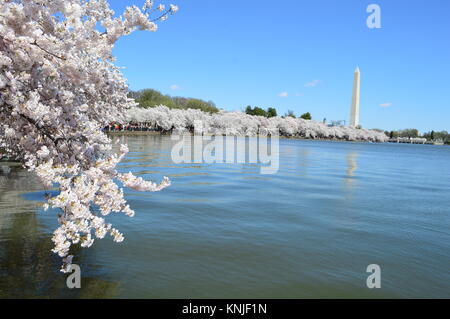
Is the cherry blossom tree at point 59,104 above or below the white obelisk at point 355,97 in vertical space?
below

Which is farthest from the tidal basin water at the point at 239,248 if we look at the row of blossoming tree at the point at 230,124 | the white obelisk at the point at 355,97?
the white obelisk at the point at 355,97

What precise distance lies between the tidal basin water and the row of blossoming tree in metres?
66.6

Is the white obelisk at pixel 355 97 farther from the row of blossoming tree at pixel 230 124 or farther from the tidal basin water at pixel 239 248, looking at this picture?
the tidal basin water at pixel 239 248

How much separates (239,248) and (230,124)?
415 ft

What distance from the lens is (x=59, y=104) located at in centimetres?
670

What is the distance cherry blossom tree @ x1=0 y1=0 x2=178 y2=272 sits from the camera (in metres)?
5.90

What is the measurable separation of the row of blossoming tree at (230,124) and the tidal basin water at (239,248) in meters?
66.6

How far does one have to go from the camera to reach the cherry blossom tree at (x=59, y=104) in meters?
5.90

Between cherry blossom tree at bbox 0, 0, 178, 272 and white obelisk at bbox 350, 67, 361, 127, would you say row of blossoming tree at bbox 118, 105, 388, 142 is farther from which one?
cherry blossom tree at bbox 0, 0, 178, 272

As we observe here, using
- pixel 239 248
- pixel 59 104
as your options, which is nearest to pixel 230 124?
pixel 239 248

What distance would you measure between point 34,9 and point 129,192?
1355cm

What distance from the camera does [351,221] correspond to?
1490cm

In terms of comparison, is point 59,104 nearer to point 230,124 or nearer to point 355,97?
point 230,124
